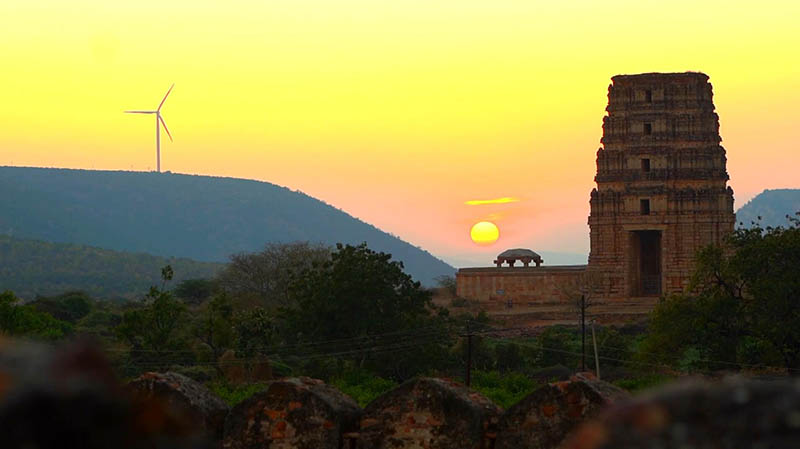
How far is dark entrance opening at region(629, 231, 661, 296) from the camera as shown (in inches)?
2945

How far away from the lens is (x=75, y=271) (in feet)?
609

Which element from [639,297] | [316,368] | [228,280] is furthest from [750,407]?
[228,280]

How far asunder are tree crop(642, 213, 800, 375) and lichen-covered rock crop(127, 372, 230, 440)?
89.6ft

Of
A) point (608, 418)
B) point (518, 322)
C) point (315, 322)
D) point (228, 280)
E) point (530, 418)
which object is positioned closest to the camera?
point (608, 418)

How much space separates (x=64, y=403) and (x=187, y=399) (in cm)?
1306

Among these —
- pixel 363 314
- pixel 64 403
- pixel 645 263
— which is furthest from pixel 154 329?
pixel 64 403

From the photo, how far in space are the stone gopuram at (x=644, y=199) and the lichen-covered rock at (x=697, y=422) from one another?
6746 cm

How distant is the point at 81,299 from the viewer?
82188mm

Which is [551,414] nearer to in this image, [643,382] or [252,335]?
[643,382]

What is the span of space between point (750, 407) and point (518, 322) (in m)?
66.6

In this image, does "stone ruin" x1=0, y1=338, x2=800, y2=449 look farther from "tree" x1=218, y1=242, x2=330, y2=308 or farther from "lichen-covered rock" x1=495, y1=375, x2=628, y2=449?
"tree" x1=218, y1=242, x2=330, y2=308

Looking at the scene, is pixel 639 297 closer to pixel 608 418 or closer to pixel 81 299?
pixel 81 299

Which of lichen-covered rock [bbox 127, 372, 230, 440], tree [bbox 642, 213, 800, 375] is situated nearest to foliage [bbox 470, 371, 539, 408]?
tree [bbox 642, 213, 800, 375]

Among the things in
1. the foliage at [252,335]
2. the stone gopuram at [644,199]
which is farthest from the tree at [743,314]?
the stone gopuram at [644,199]
